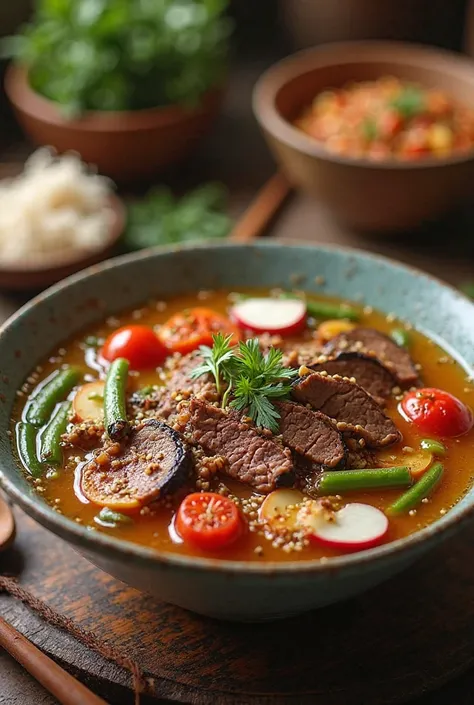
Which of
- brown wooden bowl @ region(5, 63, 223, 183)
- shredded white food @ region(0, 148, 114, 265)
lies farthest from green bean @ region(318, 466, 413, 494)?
brown wooden bowl @ region(5, 63, 223, 183)

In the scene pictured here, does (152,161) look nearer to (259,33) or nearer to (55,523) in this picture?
(259,33)

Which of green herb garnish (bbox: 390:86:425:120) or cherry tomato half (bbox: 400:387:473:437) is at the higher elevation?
green herb garnish (bbox: 390:86:425:120)

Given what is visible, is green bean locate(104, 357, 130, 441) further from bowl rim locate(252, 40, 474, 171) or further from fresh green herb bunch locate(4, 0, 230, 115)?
fresh green herb bunch locate(4, 0, 230, 115)

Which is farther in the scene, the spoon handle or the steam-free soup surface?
the steam-free soup surface

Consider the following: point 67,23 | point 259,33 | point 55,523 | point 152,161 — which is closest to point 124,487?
point 55,523

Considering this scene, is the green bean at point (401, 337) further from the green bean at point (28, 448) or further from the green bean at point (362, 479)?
the green bean at point (28, 448)

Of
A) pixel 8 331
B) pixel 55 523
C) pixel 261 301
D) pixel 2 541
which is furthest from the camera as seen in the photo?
pixel 261 301

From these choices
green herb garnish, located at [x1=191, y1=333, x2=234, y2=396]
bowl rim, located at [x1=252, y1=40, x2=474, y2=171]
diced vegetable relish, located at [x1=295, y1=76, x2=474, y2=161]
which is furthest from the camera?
diced vegetable relish, located at [x1=295, y1=76, x2=474, y2=161]

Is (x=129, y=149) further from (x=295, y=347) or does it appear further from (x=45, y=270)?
(x=295, y=347)
